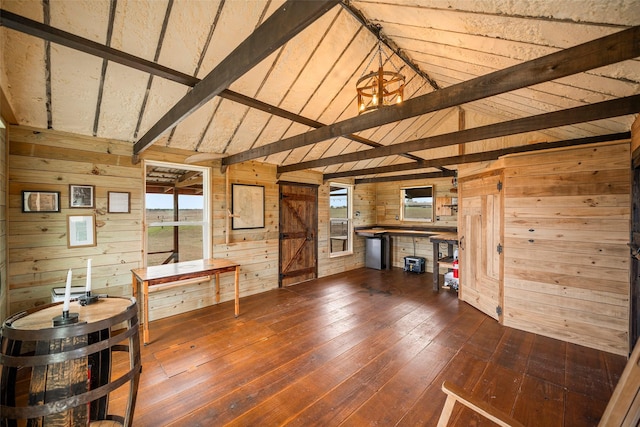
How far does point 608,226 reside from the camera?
277 centimetres

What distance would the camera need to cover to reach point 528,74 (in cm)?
151

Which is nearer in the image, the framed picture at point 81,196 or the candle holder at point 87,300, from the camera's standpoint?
the candle holder at point 87,300

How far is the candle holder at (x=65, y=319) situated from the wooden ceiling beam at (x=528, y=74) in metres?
2.43

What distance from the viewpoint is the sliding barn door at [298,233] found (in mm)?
5180

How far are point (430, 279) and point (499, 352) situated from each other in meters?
3.00

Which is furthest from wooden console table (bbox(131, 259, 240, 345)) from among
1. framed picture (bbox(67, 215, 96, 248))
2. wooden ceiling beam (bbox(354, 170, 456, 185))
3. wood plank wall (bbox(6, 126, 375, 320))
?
wooden ceiling beam (bbox(354, 170, 456, 185))

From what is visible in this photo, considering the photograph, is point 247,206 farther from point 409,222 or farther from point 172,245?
point 172,245

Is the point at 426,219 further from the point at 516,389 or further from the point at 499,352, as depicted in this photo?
the point at 516,389

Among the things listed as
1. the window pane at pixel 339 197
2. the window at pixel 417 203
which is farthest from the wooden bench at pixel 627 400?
the window pane at pixel 339 197

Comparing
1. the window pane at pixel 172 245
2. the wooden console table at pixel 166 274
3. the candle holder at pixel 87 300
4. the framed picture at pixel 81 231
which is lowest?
the window pane at pixel 172 245

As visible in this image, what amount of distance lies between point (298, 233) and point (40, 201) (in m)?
3.75

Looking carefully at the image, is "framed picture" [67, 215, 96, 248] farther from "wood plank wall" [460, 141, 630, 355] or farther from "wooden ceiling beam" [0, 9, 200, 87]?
"wood plank wall" [460, 141, 630, 355]

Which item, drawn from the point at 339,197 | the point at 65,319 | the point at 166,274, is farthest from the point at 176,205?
the point at 65,319

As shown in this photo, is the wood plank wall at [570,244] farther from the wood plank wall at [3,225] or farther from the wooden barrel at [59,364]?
the wood plank wall at [3,225]
